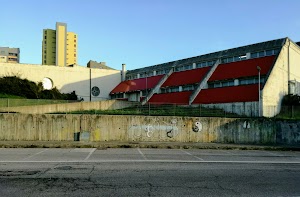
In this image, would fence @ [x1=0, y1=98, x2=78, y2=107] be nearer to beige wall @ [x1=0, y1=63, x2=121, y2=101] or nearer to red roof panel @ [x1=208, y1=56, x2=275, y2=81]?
red roof panel @ [x1=208, y1=56, x2=275, y2=81]

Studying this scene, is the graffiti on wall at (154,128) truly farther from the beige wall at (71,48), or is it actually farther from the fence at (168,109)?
the beige wall at (71,48)

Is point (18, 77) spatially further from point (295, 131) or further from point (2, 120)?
point (295, 131)

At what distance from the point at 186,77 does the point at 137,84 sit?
44.2 ft

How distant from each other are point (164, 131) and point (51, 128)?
820 cm

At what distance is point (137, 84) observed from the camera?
2339 inches

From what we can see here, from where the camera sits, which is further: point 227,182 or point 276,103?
point 276,103

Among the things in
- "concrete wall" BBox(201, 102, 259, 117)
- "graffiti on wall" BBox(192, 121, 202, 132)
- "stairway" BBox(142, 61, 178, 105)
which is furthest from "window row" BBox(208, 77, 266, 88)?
"graffiti on wall" BBox(192, 121, 202, 132)

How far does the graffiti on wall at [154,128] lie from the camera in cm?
2334

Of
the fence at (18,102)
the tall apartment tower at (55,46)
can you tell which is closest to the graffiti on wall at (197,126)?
the fence at (18,102)

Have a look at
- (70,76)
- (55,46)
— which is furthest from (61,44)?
(70,76)

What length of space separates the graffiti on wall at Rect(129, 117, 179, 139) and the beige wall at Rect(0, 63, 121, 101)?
1573 inches

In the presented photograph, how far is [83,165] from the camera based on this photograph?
37.3ft

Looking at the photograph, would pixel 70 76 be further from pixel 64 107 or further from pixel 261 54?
pixel 261 54

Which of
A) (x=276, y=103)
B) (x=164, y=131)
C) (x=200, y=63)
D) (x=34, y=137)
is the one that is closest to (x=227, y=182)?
(x=164, y=131)
